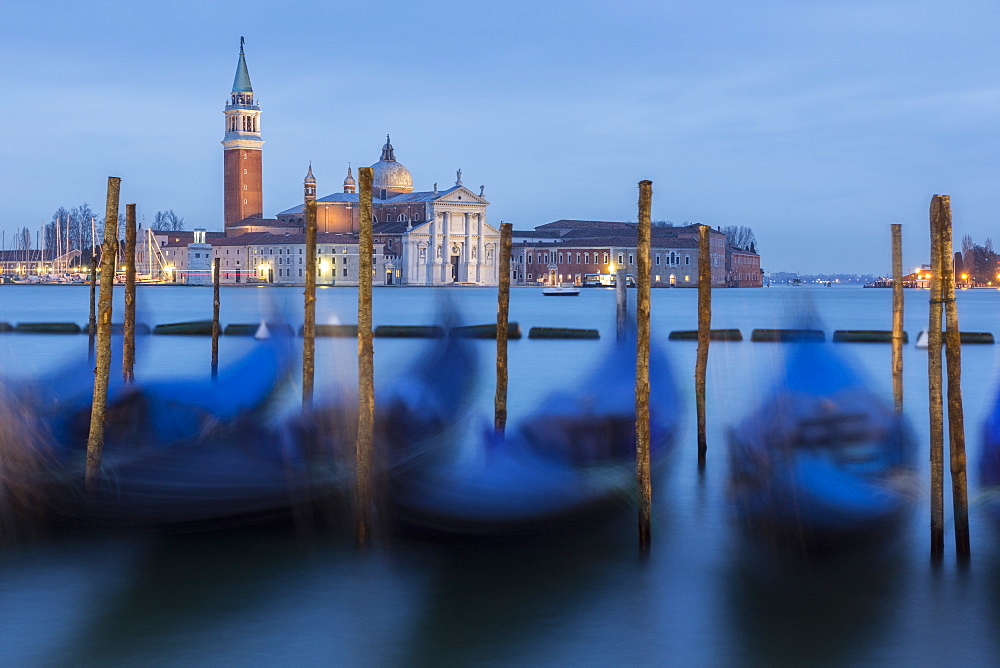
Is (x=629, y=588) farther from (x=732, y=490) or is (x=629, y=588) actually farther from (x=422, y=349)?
(x=422, y=349)

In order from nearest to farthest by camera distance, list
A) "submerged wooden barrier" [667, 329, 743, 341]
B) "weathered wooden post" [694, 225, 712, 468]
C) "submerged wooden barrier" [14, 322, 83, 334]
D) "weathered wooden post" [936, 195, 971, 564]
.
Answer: "weathered wooden post" [936, 195, 971, 564] < "weathered wooden post" [694, 225, 712, 468] < "submerged wooden barrier" [667, 329, 743, 341] < "submerged wooden barrier" [14, 322, 83, 334]

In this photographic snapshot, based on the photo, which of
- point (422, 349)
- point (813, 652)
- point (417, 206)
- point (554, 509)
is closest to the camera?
point (813, 652)

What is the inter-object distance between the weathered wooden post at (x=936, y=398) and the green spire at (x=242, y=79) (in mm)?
74965

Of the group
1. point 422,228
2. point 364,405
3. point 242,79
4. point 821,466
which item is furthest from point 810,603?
point 242,79

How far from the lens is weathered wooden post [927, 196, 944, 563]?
6.00 m

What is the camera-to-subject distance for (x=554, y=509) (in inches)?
257

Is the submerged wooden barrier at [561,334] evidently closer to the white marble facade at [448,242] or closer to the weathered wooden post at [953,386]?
the weathered wooden post at [953,386]

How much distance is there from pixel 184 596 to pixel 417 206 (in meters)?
71.3

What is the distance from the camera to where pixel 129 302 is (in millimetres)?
12219

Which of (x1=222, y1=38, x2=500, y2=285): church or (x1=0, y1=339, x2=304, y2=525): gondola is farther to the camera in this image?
(x1=222, y1=38, x2=500, y2=285): church

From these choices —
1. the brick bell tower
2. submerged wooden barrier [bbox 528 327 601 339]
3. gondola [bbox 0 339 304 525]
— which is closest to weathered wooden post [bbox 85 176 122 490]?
gondola [bbox 0 339 304 525]

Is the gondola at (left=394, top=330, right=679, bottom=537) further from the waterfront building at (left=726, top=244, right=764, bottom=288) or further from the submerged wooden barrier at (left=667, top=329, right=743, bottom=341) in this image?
the waterfront building at (left=726, top=244, right=764, bottom=288)

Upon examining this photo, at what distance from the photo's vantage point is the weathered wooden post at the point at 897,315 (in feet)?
31.4

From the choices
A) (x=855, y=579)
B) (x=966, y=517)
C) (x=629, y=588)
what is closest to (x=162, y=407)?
(x=629, y=588)
